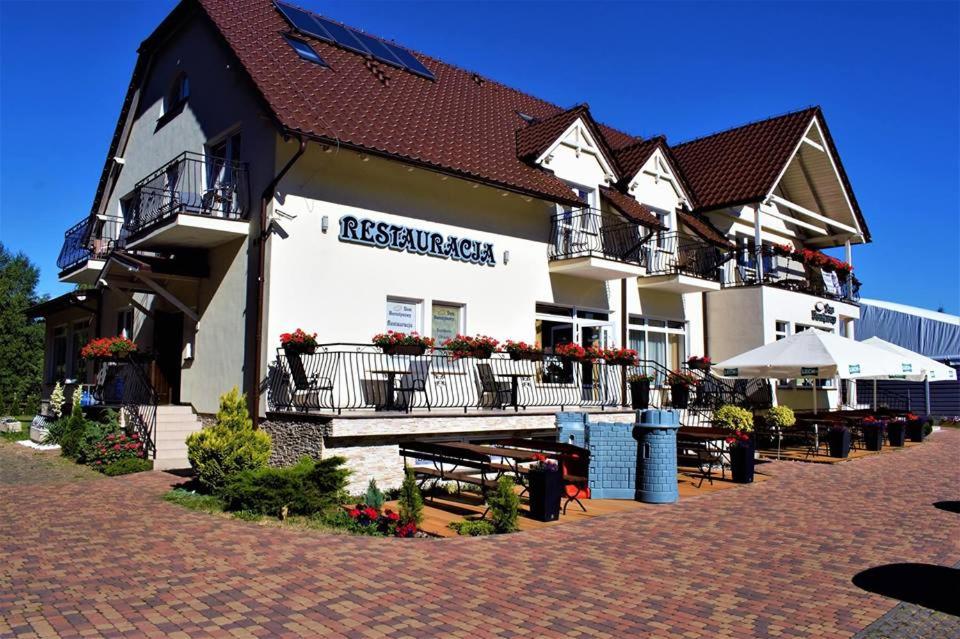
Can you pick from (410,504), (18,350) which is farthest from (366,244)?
(18,350)

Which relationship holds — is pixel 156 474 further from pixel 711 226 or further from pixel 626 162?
pixel 711 226

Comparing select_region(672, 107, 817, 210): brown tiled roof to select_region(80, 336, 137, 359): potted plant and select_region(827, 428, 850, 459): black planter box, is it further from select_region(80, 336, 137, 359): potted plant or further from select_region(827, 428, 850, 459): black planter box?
select_region(80, 336, 137, 359): potted plant

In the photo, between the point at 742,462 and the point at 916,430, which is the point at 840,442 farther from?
the point at 916,430

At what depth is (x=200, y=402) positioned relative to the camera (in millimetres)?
14453

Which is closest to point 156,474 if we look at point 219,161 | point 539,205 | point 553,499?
point 219,161

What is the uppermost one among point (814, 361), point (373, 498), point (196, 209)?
point (196, 209)

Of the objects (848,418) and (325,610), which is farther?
(848,418)

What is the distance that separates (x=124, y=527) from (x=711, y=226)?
19.2m

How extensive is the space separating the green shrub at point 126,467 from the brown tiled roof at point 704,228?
15264 mm

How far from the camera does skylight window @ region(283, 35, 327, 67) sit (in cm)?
1543

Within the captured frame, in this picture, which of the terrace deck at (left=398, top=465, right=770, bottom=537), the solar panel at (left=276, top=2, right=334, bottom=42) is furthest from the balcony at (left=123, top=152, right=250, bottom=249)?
the terrace deck at (left=398, top=465, right=770, bottom=537)

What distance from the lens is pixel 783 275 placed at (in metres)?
25.1

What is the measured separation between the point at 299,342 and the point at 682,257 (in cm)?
1241

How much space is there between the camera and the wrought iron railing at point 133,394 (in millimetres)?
14133
